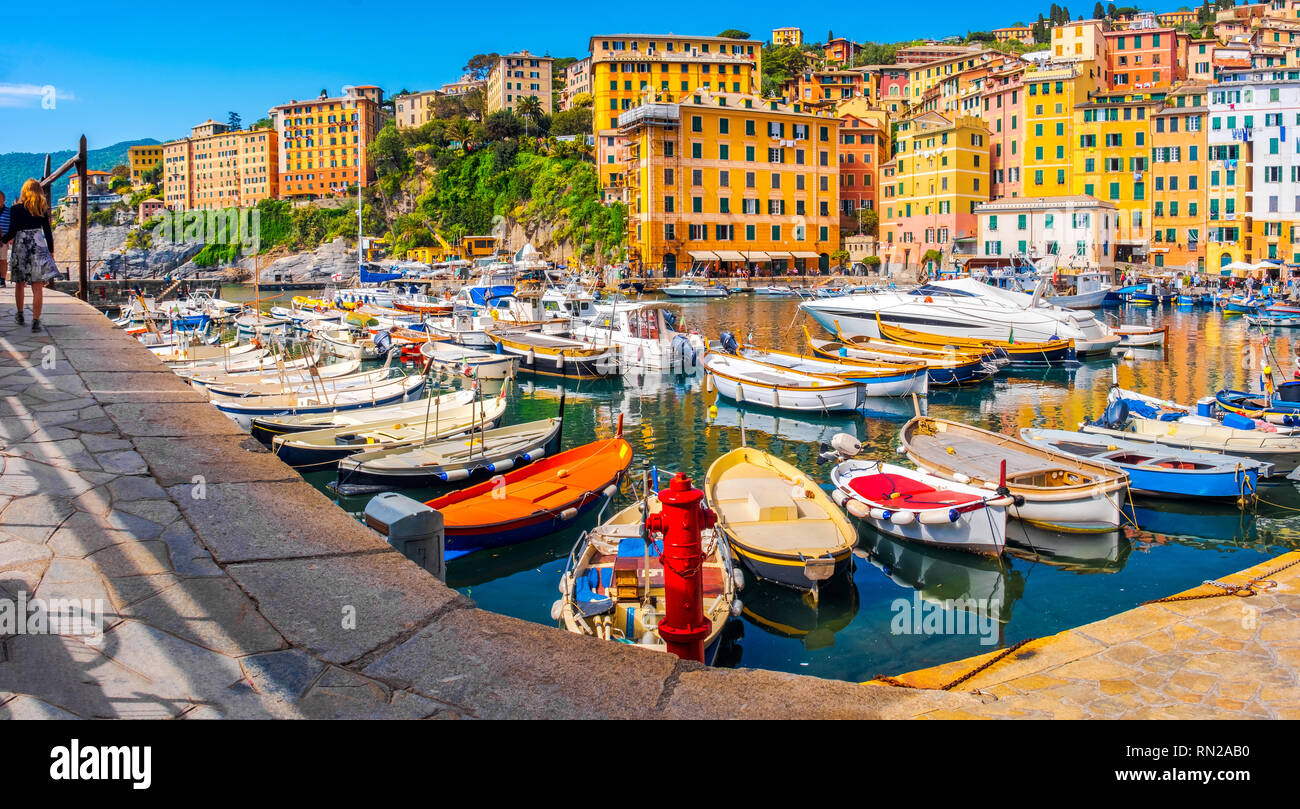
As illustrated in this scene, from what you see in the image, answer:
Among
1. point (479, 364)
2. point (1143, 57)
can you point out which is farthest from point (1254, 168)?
point (479, 364)

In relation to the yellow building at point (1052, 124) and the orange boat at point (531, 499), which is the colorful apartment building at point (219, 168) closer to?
the yellow building at point (1052, 124)

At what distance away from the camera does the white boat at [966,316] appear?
36156mm

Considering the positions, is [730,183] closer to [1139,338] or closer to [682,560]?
[1139,338]

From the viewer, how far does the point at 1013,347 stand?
115 ft

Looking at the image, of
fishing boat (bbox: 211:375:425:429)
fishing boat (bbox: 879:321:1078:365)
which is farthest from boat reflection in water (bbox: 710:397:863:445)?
fishing boat (bbox: 879:321:1078:365)

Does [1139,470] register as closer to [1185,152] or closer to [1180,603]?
[1180,603]

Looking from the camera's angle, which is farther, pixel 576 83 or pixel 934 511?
pixel 576 83

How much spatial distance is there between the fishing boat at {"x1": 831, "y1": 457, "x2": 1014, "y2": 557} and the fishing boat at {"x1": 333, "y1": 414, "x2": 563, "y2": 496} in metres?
5.84

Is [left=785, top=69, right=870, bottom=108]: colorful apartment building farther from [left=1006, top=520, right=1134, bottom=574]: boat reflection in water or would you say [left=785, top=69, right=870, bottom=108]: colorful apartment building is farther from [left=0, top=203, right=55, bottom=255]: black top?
[left=0, top=203, right=55, bottom=255]: black top

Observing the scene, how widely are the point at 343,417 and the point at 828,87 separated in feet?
289

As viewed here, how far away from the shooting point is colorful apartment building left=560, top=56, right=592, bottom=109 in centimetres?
10799

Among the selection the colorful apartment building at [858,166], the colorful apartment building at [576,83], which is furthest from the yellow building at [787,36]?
the colorful apartment building at [858,166]

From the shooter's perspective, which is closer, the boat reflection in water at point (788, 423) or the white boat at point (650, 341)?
the boat reflection in water at point (788, 423)

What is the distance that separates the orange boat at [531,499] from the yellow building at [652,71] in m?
74.1
